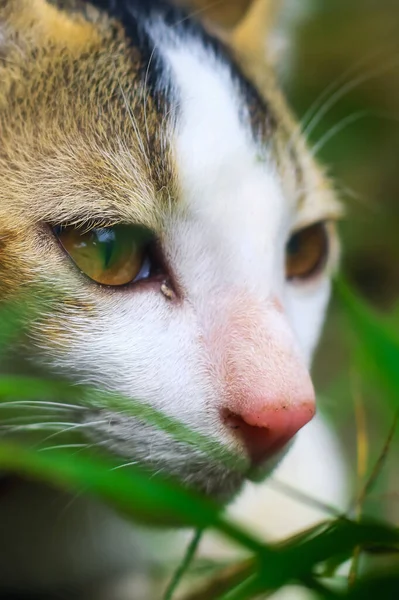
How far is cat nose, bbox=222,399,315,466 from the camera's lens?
0.61 metres

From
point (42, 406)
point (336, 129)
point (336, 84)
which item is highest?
point (336, 84)

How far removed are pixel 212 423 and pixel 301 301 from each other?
30cm

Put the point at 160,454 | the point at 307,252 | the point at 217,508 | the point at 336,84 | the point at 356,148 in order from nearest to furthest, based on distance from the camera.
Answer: the point at 217,508 < the point at 160,454 < the point at 307,252 < the point at 336,84 < the point at 356,148

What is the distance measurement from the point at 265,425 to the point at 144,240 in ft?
0.73

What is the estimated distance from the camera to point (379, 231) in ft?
4.71

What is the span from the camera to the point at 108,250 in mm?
673

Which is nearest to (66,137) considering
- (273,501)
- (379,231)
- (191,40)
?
(191,40)

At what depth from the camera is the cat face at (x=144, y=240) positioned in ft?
2.09

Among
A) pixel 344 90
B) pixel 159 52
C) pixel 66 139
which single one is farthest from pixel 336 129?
pixel 66 139

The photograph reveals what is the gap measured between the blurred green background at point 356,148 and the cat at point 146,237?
232mm

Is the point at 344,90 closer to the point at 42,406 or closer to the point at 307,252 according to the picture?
the point at 307,252

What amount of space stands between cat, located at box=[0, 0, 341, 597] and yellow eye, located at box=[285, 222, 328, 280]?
0.11 meters

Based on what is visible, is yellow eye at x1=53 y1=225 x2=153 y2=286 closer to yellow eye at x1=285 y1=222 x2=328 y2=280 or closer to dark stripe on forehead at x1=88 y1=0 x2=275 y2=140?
dark stripe on forehead at x1=88 y1=0 x2=275 y2=140

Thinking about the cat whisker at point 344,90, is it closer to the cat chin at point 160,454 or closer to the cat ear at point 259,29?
the cat ear at point 259,29
